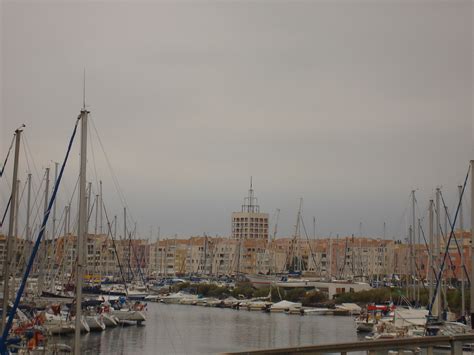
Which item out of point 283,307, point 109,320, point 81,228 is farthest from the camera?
point 283,307

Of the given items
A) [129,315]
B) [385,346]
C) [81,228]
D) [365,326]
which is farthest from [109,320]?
[385,346]

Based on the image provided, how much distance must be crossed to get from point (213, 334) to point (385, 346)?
143 feet

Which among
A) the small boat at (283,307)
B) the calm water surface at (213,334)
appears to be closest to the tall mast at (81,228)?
the calm water surface at (213,334)

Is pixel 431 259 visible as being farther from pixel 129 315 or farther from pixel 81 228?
pixel 81 228

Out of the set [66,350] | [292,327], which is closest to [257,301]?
[292,327]

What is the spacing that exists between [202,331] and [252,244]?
10305cm

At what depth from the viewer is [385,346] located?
8031 millimetres

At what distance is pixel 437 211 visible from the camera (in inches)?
1849

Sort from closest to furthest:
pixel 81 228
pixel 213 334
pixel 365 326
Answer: pixel 81 228 → pixel 213 334 → pixel 365 326

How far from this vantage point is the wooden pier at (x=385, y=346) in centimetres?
724

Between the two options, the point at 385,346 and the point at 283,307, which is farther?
the point at 283,307

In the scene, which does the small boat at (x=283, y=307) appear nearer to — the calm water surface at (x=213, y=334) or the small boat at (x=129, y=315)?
the calm water surface at (x=213, y=334)

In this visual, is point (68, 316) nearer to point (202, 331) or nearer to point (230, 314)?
point (202, 331)

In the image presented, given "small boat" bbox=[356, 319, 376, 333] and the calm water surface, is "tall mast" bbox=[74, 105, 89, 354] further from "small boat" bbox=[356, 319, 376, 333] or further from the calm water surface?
"small boat" bbox=[356, 319, 376, 333]
